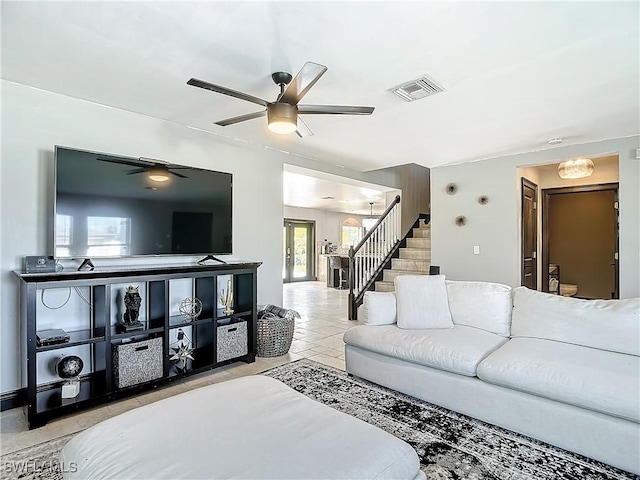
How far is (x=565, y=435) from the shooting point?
2.10 m

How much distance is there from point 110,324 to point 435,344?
2453mm

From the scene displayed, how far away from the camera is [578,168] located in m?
4.93

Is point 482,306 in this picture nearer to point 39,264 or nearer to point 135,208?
point 135,208

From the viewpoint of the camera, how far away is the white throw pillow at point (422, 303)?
3107 mm

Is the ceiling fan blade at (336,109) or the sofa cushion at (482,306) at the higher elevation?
the ceiling fan blade at (336,109)

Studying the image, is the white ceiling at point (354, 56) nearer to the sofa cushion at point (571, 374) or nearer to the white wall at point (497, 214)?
the white wall at point (497, 214)

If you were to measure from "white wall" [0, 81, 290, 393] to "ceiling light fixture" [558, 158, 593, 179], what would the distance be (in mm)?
4429

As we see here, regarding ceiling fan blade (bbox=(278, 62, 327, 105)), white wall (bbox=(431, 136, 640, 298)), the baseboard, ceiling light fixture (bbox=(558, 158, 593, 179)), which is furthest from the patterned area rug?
ceiling light fixture (bbox=(558, 158, 593, 179))

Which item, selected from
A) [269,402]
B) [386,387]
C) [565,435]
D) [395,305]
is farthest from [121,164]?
[565,435]

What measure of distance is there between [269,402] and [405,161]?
438cm

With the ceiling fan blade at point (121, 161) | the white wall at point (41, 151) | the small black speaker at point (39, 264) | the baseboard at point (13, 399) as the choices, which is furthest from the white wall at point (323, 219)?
the baseboard at point (13, 399)

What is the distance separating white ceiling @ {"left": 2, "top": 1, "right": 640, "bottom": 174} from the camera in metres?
1.91

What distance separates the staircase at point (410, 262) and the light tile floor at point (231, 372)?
91 centimetres

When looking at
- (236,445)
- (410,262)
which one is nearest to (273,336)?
(236,445)
